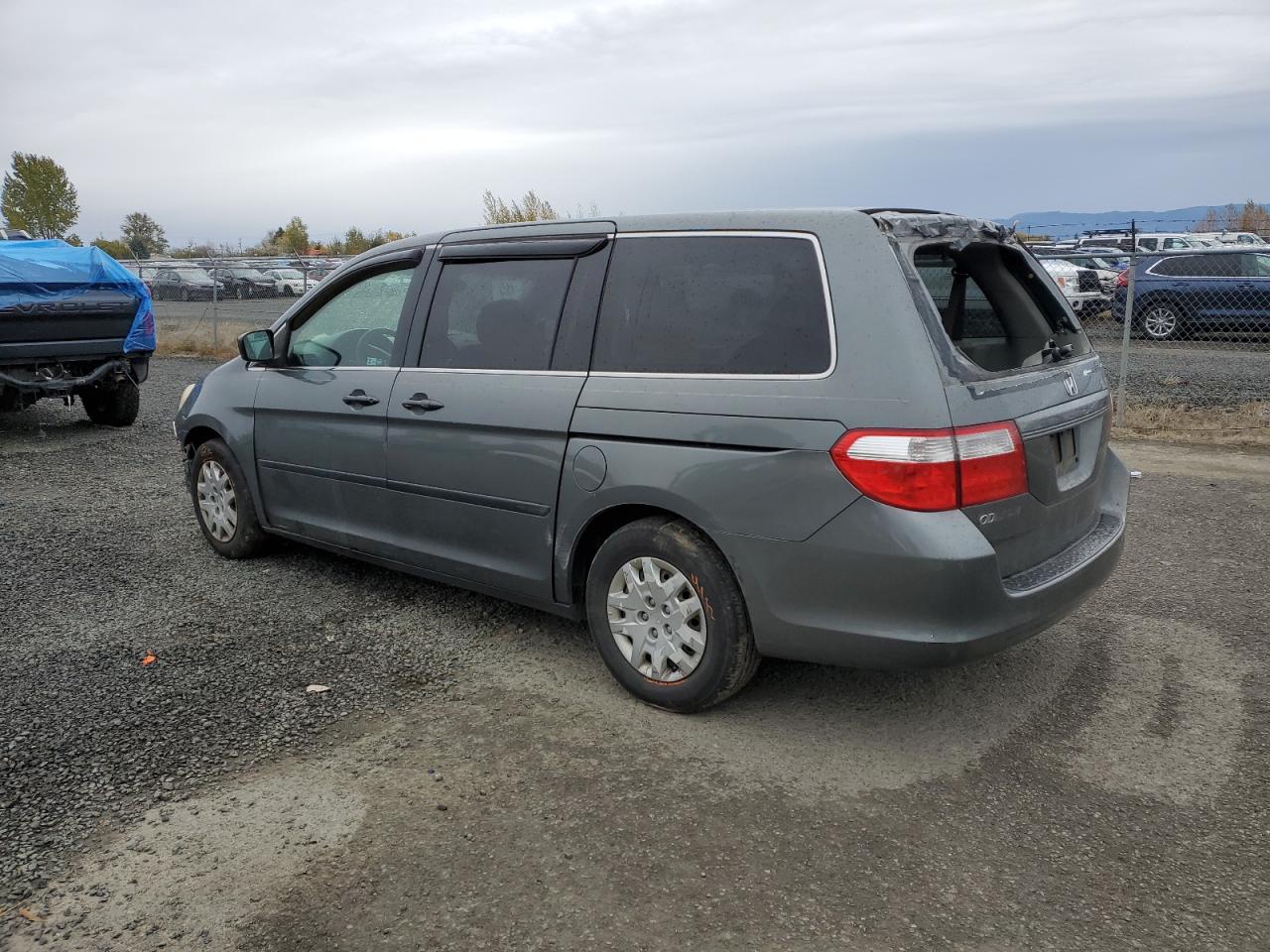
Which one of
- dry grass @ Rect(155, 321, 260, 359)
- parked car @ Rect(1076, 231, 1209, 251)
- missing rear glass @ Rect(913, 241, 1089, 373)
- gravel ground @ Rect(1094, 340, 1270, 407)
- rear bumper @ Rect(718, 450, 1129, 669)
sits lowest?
gravel ground @ Rect(1094, 340, 1270, 407)

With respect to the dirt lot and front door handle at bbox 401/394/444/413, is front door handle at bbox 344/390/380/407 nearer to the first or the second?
front door handle at bbox 401/394/444/413

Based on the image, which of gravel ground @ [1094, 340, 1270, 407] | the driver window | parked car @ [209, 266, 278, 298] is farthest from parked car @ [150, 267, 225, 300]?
the driver window

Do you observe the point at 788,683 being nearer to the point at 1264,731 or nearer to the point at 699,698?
the point at 699,698

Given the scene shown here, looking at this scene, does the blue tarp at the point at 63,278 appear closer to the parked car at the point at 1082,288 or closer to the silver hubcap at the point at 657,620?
the silver hubcap at the point at 657,620

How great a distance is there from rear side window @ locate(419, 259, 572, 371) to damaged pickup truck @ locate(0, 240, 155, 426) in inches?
251

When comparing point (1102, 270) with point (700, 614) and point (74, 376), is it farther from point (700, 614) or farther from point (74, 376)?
point (700, 614)

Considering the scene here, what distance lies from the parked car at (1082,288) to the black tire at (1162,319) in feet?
3.62

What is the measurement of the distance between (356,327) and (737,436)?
2.37m

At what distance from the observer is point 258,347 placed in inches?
209

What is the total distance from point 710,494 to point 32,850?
224 cm

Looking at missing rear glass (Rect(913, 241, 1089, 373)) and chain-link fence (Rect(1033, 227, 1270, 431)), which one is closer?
missing rear glass (Rect(913, 241, 1089, 373))

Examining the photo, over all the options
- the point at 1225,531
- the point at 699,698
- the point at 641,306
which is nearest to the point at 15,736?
the point at 699,698

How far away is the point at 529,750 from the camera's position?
358 centimetres

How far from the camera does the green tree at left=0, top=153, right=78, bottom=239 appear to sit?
59438 mm
